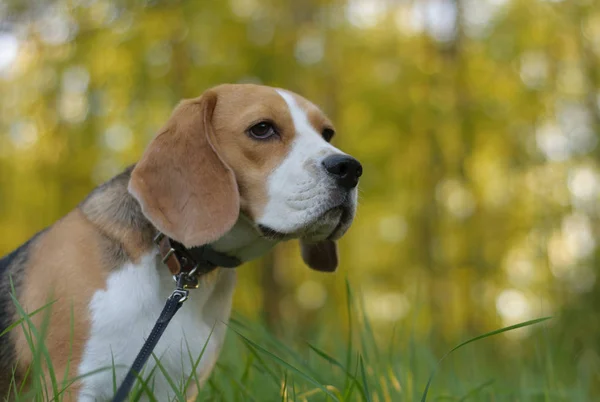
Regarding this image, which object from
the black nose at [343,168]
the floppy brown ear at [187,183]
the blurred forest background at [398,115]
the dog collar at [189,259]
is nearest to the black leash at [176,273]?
the dog collar at [189,259]

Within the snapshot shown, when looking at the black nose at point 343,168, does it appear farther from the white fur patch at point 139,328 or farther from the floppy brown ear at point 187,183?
the white fur patch at point 139,328

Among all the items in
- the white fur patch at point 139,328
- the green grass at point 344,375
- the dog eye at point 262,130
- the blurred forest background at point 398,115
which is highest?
the dog eye at point 262,130

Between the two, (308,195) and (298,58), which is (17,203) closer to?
(298,58)

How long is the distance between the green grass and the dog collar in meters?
0.29

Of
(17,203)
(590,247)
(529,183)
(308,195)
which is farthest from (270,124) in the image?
(17,203)

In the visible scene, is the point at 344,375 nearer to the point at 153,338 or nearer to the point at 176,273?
the point at 176,273

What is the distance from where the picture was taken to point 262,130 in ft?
10.4

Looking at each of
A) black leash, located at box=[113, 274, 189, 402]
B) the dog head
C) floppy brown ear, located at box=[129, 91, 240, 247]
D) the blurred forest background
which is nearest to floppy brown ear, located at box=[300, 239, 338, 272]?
the dog head

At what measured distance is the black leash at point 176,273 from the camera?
2.57 metres

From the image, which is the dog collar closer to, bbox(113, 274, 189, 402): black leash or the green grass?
bbox(113, 274, 189, 402): black leash

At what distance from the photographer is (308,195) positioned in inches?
116

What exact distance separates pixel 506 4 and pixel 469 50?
3.30 feet

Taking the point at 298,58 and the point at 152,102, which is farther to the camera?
the point at 152,102

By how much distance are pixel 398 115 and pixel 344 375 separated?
6.97m
